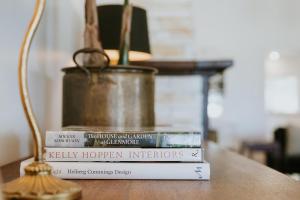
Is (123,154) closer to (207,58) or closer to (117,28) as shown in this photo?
(117,28)

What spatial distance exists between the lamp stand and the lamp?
0.90 m

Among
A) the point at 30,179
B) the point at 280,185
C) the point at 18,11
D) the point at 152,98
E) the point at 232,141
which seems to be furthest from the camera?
the point at 232,141

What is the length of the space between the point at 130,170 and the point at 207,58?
376 cm

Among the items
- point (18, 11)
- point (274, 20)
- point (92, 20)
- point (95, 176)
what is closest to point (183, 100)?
point (92, 20)

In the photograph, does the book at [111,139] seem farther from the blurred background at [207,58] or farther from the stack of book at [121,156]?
the blurred background at [207,58]

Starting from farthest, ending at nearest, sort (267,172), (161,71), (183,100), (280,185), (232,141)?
(232,141), (183,100), (161,71), (267,172), (280,185)

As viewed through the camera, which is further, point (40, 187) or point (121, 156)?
point (121, 156)

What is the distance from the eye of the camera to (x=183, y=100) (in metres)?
2.70

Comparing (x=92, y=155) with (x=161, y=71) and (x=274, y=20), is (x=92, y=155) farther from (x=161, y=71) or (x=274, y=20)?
(x=274, y=20)

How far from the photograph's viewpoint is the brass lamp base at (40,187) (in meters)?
0.39

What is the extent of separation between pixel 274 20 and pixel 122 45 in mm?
4148

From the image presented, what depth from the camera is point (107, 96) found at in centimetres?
84

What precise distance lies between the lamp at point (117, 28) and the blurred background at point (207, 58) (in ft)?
0.38

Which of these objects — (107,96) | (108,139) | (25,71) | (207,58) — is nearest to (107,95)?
(107,96)
